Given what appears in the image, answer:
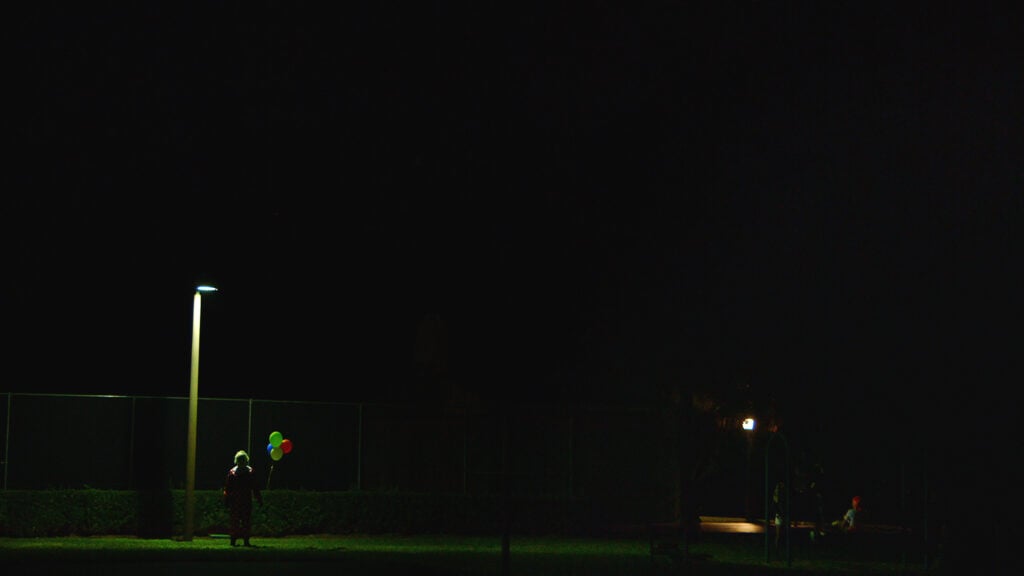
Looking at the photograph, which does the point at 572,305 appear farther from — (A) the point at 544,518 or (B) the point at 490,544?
(B) the point at 490,544

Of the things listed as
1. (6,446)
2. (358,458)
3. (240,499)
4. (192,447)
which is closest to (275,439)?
(358,458)

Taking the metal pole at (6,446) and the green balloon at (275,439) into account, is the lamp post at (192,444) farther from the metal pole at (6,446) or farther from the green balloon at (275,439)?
the metal pole at (6,446)

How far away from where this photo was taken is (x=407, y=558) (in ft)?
82.2

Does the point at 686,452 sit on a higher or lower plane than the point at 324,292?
lower

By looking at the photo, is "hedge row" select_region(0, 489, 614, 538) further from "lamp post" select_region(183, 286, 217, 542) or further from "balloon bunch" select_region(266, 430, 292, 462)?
"lamp post" select_region(183, 286, 217, 542)

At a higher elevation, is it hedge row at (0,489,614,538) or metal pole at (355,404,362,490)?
metal pole at (355,404,362,490)

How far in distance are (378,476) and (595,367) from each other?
43.9ft

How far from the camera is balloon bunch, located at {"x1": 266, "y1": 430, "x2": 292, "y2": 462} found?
32.2 metres

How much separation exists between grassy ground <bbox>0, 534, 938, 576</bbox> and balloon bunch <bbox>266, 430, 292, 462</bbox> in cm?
202

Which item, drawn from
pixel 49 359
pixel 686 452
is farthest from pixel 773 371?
pixel 49 359

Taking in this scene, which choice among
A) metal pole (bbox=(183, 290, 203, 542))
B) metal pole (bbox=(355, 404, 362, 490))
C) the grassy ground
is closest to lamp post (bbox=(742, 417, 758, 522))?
the grassy ground

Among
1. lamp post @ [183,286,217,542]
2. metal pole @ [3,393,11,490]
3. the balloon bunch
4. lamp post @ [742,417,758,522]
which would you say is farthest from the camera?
lamp post @ [742,417,758,522]

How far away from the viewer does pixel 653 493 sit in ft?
129

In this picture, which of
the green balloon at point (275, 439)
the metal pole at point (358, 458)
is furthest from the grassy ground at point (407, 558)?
the metal pole at point (358, 458)
